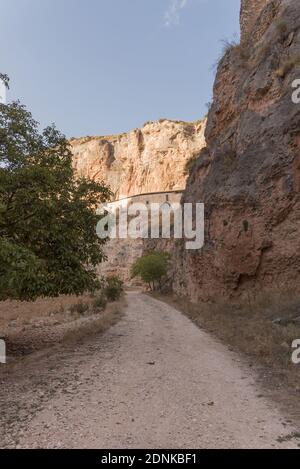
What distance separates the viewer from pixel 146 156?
3644 inches

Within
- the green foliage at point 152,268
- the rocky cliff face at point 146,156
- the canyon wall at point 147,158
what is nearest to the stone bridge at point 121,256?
the green foliage at point 152,268

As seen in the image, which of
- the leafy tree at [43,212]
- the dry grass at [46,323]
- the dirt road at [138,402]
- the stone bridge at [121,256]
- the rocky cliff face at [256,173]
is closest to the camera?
the dirt road at [138,402]

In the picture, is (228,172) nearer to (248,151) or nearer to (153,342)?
(248,151)

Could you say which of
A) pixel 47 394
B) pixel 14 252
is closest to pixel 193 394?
pixel 47 394

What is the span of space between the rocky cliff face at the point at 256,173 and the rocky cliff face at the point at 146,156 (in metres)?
59.4

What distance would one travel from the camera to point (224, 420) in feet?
18.2

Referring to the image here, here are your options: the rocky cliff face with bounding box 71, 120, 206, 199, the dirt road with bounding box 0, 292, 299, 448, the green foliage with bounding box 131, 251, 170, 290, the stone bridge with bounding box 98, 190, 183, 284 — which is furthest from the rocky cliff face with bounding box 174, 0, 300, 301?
the rocky cliff face with bounding box 71, 120, 206, 199

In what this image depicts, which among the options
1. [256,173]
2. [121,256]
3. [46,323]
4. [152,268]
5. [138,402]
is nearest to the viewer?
[138,402]

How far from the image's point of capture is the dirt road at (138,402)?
4945 millimetres

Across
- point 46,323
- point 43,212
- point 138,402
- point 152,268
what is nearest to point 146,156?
point 152,268

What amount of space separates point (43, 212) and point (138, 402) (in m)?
5.76

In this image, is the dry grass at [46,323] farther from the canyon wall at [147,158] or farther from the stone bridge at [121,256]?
the canyon wall at [147,158]

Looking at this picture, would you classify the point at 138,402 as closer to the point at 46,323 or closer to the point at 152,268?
the point at 46,323

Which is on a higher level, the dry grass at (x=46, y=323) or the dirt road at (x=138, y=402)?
the dirt road at (x=138, y=402)
